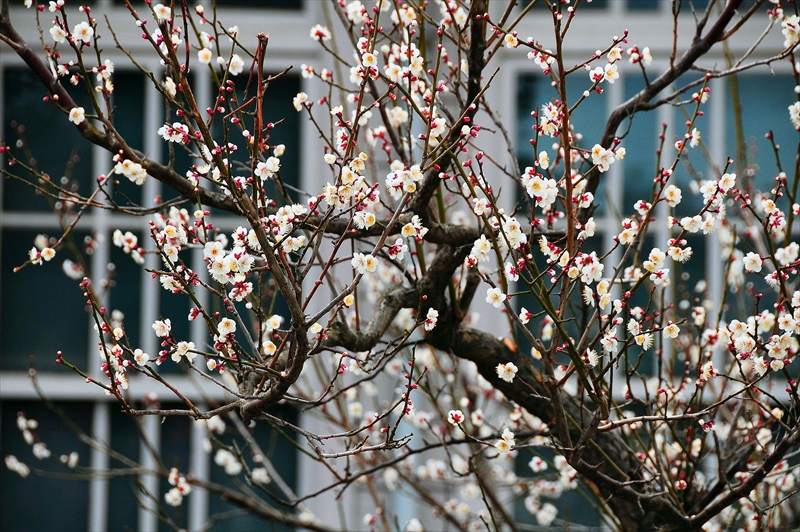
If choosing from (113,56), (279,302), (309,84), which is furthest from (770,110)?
(113,56)

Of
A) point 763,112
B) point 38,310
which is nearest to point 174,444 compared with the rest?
point 38,310

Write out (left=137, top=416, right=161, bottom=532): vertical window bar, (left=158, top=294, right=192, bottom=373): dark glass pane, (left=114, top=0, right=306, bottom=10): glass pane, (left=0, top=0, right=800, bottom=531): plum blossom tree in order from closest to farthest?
(left=0, top=0, right=800, bottom=531): plum blossom tree < (left=137, top=416, right=161, bottom=532): vertical window bar < (left=158, top=294, right=192, bottom=373): dark glass pane < (left=114, top=0, right=306, bottom=10): glass pane

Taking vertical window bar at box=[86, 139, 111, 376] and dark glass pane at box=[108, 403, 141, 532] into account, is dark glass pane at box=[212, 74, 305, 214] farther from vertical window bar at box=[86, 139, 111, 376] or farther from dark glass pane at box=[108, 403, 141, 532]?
dark glass pane at box=[108, 403, 141, 532]

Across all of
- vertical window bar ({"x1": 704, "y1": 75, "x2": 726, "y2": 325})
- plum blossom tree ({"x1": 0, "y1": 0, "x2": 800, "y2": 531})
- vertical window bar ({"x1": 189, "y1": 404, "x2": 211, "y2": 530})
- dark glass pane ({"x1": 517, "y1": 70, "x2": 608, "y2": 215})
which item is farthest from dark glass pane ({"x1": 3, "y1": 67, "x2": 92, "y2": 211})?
vertical window bar ({"x1": 704, "y1": 75, "x2": 726, "y2": 325})

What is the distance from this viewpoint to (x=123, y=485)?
3379 mm

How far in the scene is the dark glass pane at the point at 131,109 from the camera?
11.4ft

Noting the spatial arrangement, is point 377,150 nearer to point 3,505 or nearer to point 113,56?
point 113,56

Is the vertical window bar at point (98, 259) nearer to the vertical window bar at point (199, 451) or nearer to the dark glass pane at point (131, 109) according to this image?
the dark glass pane at point (131, 109)

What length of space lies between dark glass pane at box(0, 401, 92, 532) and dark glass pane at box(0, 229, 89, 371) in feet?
0.68

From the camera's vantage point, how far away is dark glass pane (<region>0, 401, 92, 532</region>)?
3.37m

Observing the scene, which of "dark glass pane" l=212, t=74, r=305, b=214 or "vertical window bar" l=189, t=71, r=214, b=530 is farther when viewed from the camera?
"dark glass pane" l=212, t=74, r=305, b=214

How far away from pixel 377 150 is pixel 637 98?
1.67 m

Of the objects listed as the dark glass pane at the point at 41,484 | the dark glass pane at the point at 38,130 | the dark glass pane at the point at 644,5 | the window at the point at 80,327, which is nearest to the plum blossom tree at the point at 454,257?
the window at the point at 80,327

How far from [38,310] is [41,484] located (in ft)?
2.40
